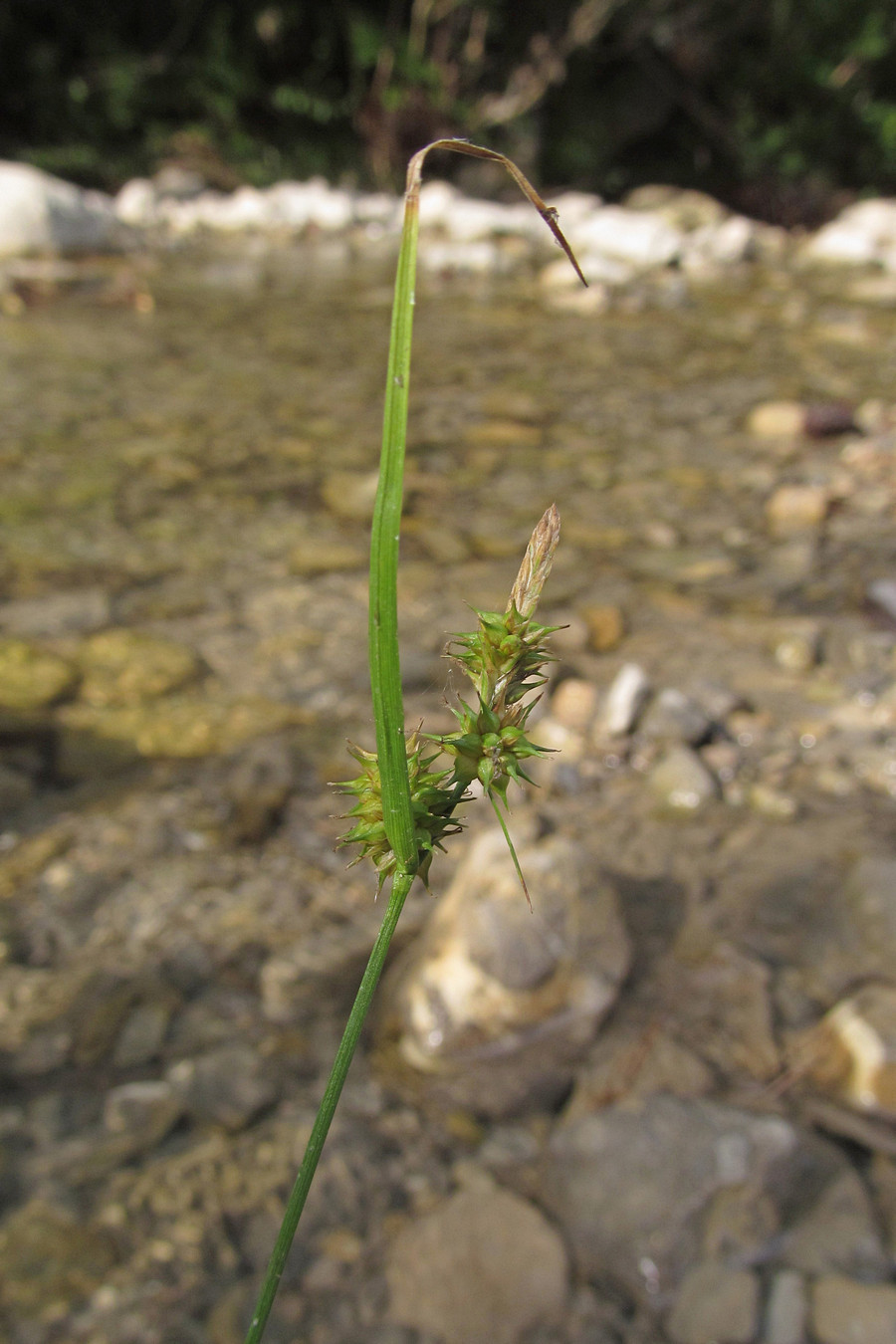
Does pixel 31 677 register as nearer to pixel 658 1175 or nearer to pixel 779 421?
pixel 658 1175

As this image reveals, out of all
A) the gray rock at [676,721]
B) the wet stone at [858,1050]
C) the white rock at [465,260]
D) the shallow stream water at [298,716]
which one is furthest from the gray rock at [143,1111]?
the white rock at [465,260]

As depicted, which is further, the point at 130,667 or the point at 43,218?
the point at 43,218

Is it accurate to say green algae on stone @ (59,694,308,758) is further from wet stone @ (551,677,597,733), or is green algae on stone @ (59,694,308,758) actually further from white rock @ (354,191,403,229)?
white rock @ (354,191,403,229)

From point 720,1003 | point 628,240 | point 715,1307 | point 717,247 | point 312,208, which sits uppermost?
point 312,208

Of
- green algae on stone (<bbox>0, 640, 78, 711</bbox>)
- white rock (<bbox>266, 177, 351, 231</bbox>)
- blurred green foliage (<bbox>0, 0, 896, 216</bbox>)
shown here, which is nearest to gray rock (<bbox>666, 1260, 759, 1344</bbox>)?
green algae on stone (<bbox>0, 640, 78, 711</bbox>)

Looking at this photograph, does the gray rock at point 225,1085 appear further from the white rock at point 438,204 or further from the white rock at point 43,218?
the white rock at point 438,204

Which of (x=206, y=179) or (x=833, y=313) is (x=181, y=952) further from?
(x=206, y=179)

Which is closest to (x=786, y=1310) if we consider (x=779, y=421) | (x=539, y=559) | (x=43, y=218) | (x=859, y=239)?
(x=539, y=559)
